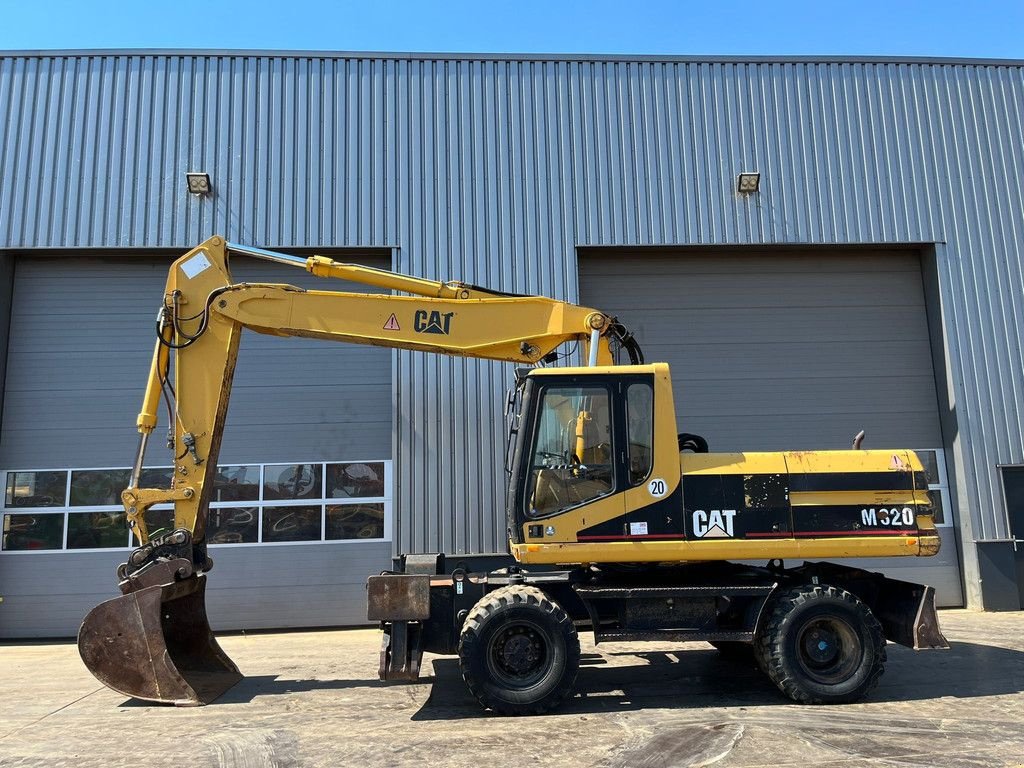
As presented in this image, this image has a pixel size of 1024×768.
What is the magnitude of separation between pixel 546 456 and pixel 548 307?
1873mm

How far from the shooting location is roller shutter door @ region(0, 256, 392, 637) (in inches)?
468

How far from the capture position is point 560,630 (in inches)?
263

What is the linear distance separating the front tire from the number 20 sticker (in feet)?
4.62

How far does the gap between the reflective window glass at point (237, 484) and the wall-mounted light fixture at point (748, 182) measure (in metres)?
9.74

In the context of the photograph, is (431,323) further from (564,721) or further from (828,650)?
(828,650)

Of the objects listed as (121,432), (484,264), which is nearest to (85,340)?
(121,432)

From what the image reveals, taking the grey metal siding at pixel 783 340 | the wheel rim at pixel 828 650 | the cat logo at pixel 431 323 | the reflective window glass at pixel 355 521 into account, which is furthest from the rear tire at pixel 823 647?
the reflective window glass at pixel 355 521

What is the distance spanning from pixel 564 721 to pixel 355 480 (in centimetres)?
679

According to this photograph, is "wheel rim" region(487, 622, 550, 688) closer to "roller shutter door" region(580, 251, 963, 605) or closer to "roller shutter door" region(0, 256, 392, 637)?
"roller shutter door" region(0, 256, 392, 637)

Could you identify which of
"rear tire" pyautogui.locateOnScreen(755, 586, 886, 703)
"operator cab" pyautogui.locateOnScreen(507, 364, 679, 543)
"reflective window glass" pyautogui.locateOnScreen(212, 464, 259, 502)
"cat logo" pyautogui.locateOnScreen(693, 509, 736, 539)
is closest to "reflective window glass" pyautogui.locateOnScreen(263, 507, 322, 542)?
"reflective window glass" pyautogui.locateOnScreen(212, 464, 259, 502)

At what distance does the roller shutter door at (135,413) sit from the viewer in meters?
11.9

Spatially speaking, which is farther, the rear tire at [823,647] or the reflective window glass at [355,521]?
the reflective window glass at [355,521]

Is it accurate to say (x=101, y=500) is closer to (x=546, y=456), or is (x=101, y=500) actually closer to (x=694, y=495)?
(x=546, y=456)

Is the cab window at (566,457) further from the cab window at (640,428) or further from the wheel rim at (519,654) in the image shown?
the wheel rim at (519,654)
